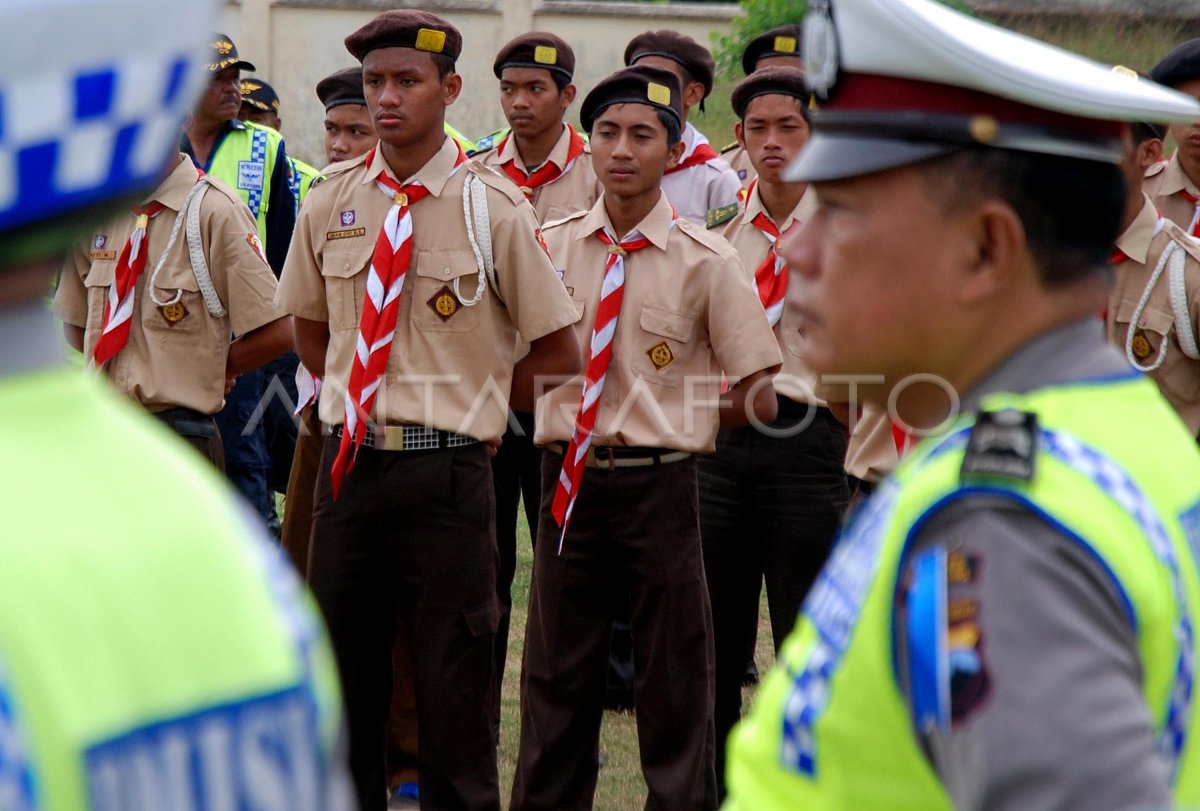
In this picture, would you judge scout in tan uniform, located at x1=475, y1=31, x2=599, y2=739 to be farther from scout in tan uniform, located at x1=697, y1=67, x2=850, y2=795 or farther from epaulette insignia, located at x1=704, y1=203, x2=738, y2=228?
scout in tan uniform, located at x1=697, y1=67, x2=850, y2=795

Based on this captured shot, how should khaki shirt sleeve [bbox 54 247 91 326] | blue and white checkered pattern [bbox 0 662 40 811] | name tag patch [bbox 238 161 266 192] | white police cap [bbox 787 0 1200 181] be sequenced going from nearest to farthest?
blue and white checkered pattern [bbox 0 662 40 811] < white police cap [bbox 787 0 1200 181] < khaki shirt sleeve [bbox 54 247 91 326] < name tag patch [bbox 238 161 266 192]

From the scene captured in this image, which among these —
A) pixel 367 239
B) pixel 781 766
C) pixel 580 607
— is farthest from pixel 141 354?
pixel 781 766

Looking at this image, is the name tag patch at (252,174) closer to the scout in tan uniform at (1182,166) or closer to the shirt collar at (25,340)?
the scout in tan uniform at (1182,166)

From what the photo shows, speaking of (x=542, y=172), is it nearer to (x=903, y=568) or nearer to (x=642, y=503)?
(x=642, y=503)

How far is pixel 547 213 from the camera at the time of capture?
688 centimetres

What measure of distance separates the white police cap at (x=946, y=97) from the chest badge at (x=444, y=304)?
10.3 ft

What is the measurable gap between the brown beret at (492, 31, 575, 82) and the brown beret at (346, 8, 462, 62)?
2.03 m

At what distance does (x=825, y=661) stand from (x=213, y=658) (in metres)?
0.62

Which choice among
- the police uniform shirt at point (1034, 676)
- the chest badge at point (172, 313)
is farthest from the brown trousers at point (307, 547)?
the police uniform shirt at point (1034, 676)

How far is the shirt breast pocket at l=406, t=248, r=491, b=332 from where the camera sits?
479 centimetres

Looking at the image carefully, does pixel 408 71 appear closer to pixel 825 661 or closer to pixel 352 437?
pixel 352 437

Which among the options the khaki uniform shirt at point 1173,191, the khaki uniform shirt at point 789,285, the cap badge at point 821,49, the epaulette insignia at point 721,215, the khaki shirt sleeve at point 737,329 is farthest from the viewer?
the khaki uniform shirt at point 1173,191

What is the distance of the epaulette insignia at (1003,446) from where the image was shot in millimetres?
1416

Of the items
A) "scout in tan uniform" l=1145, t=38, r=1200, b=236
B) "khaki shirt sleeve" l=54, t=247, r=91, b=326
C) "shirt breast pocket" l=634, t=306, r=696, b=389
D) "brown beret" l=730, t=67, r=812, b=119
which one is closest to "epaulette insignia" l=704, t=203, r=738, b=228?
"brown beret" l=730, t=67, r=812, b=119
